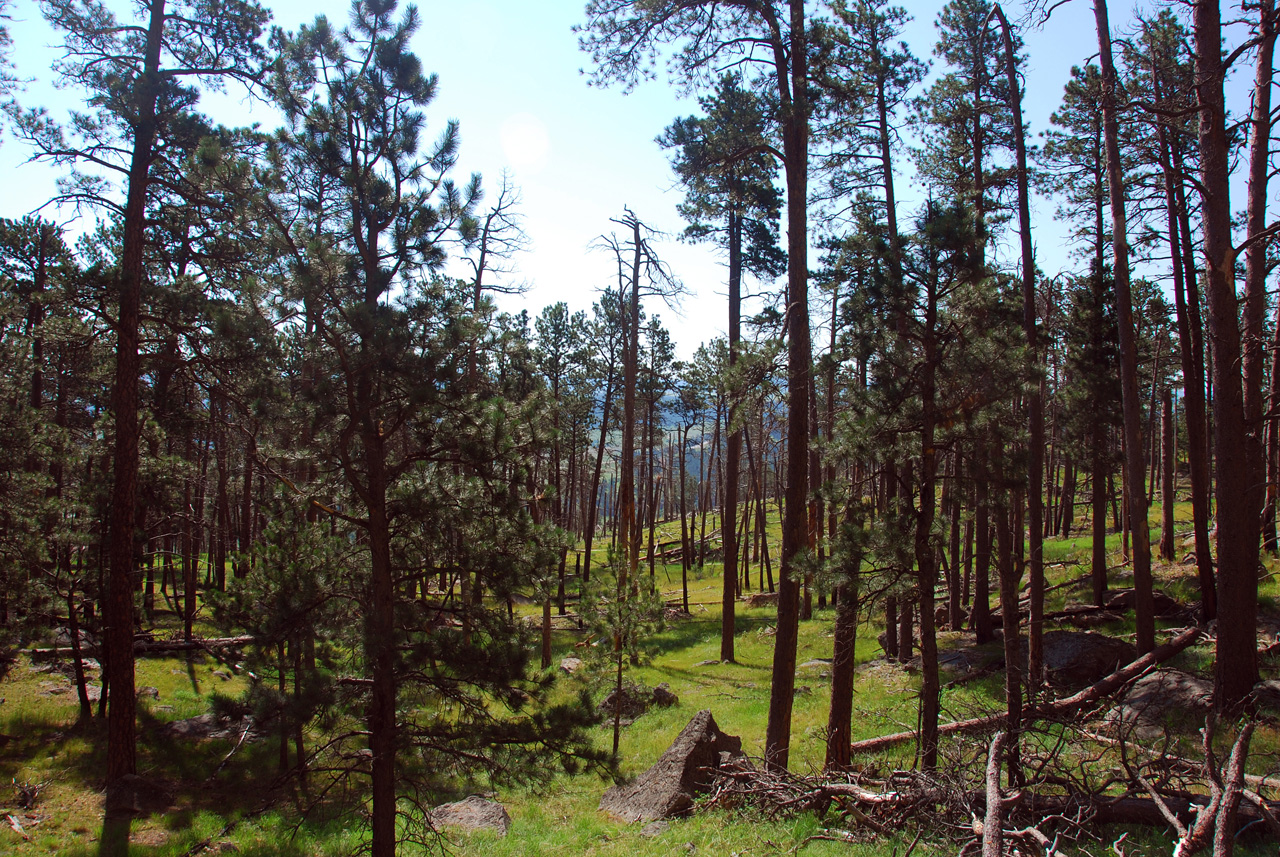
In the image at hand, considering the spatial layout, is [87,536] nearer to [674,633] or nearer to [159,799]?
[159,799]

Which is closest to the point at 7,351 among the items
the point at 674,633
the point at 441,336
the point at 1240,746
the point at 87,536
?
the point at 87,536

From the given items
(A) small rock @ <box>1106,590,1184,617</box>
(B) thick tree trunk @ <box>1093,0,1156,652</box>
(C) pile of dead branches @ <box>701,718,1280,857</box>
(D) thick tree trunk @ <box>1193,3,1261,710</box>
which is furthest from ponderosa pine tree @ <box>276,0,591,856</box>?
(A) small rock @ <box>1106,590,1184,617</box>

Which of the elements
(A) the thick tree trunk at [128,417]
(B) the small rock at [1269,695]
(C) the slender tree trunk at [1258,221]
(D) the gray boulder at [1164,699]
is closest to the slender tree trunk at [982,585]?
(D) the gray boulder at [1164,699]

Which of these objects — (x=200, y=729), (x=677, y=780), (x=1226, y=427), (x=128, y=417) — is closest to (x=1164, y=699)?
(x=1226, y=427)

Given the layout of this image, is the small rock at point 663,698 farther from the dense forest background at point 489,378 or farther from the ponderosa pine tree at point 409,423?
the ponderosa pine tree at point 409,423

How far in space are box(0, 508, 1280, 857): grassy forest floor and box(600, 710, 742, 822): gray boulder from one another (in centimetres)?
33

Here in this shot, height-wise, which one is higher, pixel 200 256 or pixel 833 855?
pixel 200 256

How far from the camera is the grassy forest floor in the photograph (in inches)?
299

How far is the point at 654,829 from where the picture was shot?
845cm

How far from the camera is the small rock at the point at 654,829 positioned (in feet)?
27.2

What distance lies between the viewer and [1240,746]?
4000mm

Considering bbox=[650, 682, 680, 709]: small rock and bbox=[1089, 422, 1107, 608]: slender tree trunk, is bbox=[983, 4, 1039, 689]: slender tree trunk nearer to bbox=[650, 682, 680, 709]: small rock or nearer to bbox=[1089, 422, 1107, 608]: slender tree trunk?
bbox=[1089, 422, 1107, 608]: slender tree trunk

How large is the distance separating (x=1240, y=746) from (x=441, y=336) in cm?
646

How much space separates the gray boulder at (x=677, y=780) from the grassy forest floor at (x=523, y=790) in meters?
0.33
